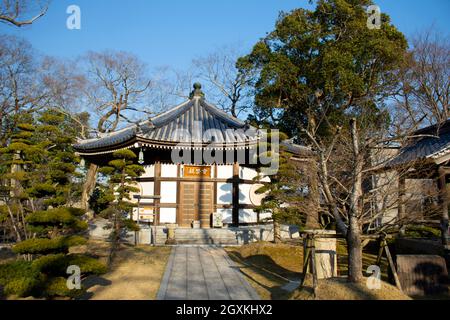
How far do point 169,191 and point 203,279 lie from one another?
306 inches

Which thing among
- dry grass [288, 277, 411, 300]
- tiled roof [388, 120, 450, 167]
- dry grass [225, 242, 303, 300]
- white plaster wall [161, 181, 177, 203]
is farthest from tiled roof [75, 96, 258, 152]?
dry grass [288, 277, 411, 300]

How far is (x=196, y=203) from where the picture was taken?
15508 millimetres

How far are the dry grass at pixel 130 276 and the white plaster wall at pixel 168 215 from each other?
9.30 feet

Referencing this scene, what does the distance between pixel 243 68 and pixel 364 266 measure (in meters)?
17.8

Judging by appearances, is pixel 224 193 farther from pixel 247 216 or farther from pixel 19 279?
pixel 19 279

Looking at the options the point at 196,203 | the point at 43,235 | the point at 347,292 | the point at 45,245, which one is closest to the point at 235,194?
the point at 196,203

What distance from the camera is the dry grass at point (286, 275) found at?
5.77 m

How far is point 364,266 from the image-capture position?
10.4 metres

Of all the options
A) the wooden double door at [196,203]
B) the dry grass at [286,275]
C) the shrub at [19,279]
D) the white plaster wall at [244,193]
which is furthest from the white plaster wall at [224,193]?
the shrub at [19,279]

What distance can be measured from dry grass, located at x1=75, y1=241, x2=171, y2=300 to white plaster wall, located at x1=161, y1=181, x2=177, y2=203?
10.7 feet

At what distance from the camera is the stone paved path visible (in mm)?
6778

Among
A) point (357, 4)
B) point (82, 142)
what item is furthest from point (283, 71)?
point (82, 142)

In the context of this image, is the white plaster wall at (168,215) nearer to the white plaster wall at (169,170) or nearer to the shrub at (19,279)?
the white plaster wall at (169,170)

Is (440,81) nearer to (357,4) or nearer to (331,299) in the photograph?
(357,4)
